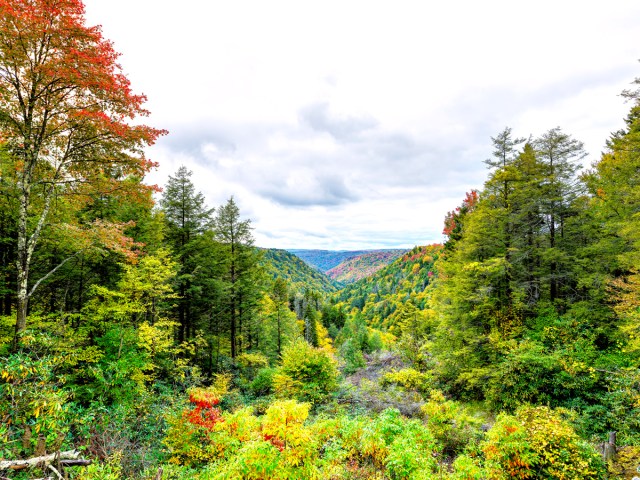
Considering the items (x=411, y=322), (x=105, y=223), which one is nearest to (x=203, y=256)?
(x=105, y=223)

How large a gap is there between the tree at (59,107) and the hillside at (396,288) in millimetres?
69638

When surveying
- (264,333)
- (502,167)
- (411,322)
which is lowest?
(264,333)

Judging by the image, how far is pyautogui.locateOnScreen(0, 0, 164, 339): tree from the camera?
660 centimetres

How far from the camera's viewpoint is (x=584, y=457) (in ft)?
23.3

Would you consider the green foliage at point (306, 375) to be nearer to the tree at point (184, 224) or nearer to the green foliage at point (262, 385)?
the green foliage at point (262, 385)

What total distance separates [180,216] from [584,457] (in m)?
21.0

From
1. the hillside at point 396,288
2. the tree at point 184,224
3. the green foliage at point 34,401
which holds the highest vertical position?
the tree at point 184,224

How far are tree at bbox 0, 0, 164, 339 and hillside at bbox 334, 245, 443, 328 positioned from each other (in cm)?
6964

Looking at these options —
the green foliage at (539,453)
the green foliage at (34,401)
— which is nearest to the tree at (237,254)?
the green foliage at (34,401)

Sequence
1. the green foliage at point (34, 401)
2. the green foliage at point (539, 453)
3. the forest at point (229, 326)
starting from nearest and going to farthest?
1. the green foliage at point (34, 401)
2. the forest at point (229, 326)
3. the green foliage at point (539, 453)

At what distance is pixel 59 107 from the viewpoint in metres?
7.43

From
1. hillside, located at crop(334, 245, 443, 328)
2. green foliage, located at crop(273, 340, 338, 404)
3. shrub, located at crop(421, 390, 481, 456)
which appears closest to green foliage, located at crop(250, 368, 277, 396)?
green foliage, located at crop(273, 340, 338, 404)

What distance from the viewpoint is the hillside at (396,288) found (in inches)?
3440

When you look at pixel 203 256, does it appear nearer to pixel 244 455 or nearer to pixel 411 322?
pixel 244 455
